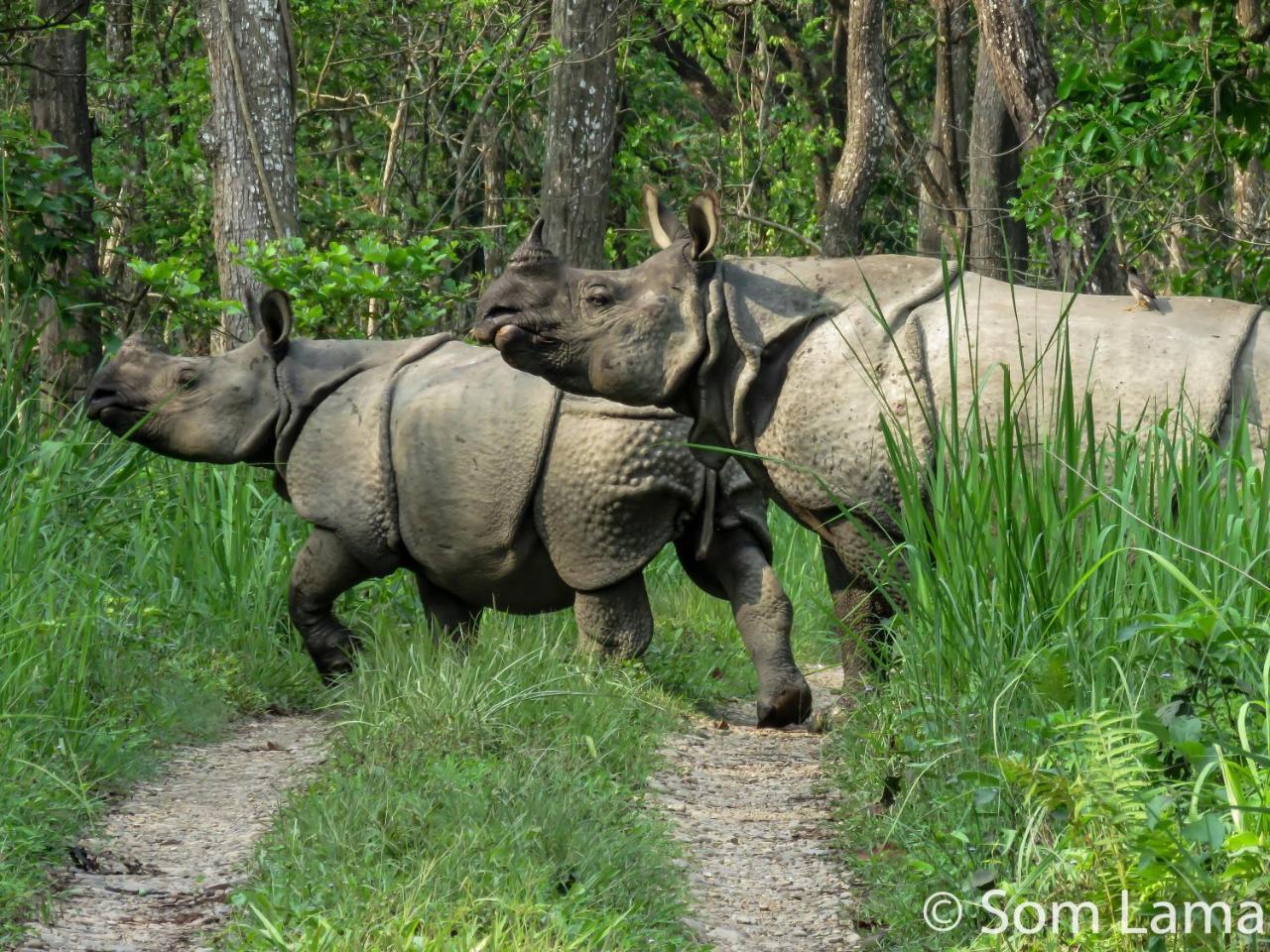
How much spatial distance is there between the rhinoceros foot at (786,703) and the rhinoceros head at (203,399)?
91.5 inches

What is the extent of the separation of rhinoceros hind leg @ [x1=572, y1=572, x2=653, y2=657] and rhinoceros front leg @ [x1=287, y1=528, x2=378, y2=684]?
0.96 metres

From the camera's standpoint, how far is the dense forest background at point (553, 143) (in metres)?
8.03

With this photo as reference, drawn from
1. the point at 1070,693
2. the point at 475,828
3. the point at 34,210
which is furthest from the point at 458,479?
the point at 1070,693

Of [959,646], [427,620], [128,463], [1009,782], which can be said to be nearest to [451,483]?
[427,620]

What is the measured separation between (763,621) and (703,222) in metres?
1.77

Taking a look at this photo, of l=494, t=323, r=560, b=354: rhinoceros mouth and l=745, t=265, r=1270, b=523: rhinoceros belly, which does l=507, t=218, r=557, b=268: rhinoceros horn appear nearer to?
l=494, t=323, r=560, b=354: rhinoceros mouth

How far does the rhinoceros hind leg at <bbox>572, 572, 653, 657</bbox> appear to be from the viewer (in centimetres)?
→ 653

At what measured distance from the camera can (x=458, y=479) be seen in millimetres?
6602

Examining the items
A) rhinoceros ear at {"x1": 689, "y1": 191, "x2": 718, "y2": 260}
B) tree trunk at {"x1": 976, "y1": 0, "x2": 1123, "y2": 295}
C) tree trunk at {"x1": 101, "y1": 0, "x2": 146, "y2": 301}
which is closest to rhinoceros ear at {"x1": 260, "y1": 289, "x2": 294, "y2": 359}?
rhinoceros ear at {"x1": 689, "y1": 191, "x2": 718, "y2": 260}

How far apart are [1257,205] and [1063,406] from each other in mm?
10493

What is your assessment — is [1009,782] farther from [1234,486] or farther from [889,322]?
[889,322]

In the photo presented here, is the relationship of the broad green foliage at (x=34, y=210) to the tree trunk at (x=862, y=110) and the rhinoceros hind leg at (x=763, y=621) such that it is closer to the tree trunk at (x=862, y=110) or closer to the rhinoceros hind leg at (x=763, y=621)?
Answer: the rhinoceros hind leg at (x=763, y=621)

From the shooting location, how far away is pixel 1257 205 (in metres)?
14.0

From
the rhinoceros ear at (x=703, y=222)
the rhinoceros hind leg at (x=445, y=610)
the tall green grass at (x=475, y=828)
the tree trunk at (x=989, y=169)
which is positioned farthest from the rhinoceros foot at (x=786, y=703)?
the tree trunk at (x=989, y=169)
